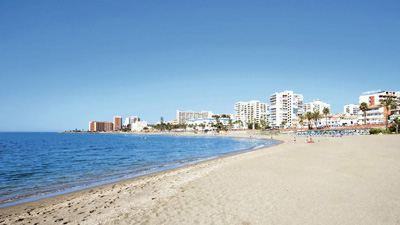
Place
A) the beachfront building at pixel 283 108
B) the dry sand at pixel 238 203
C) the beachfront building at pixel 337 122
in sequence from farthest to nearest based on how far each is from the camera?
the beachfront building at pixel 283 108, the beachfront building at pixel 337 122, the dry sand at pixel 238 203

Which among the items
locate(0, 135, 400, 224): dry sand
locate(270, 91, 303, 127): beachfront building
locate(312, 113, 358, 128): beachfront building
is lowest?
locate(0, 135, 400, 224): dry sand

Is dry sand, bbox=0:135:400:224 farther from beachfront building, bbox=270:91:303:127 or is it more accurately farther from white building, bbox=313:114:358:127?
beachfront building, bbox=270:91:303:127

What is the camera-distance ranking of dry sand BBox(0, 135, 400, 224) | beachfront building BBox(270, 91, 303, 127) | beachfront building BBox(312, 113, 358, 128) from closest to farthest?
dry sand BBox(0, 135, 400, 224) → beachfront building BBox(312, 113, 358, 128) → beachfront building BBox(270, 91, 303, 127)

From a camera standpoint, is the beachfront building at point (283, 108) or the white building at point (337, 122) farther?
the beachfront building at point (283, 108)

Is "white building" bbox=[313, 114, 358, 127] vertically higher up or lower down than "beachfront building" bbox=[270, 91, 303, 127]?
lower down

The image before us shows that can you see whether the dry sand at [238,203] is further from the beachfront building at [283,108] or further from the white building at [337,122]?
the beachfront building at [283,108]

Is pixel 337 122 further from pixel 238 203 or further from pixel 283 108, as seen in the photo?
pixel 238 203

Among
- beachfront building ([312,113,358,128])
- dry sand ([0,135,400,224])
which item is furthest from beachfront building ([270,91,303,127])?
dry sand ([0,135,400,224])

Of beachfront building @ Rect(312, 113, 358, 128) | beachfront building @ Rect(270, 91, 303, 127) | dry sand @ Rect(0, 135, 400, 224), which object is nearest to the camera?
dry sand @ Rect(0, 135, 400, 224)

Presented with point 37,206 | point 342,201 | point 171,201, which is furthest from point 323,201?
point 37,206

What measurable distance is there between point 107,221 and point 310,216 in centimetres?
584

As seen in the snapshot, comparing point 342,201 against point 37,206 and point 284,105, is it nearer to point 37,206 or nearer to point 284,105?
point 37,206

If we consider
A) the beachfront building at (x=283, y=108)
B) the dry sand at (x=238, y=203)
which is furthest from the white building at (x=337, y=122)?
the dry sand at (x=238, y=203)

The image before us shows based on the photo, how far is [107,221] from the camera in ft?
22.9
